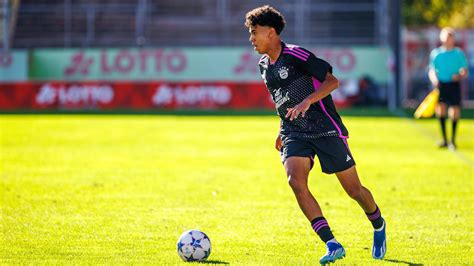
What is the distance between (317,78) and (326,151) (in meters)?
0.59

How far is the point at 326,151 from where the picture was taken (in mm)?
7836

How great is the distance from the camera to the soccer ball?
7.79 meters

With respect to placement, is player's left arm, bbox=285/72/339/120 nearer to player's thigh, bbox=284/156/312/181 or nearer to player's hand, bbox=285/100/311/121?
player's hand, bbox=285/100/311/121

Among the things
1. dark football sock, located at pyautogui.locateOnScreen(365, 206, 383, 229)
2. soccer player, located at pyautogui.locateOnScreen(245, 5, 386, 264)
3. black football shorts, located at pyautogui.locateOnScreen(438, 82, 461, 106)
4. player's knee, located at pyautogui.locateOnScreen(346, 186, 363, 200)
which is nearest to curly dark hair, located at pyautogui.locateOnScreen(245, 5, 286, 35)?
soccer player, located at pyautogui.locateOnScreen(245, 5, 386, 264)

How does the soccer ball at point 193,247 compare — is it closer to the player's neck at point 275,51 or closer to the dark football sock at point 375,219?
the dark football sock at point 375,219

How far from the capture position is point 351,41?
3991 centimetres

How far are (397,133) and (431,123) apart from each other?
409cm

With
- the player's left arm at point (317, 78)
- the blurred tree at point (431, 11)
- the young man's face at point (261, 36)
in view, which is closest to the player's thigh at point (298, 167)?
the player's left arm at point (317, 78)

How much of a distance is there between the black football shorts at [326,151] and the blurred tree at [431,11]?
146 feet

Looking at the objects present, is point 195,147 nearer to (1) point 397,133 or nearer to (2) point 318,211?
(1) point 397,133

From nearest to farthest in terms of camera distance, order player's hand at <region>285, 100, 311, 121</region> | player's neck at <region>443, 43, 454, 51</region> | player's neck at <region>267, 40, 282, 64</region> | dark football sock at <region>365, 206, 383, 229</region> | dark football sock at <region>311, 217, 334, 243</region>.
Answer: player's hand at <region>285, 100, 311, 121</region>, dark football sock at <region>311, 217, 334, 243</region>, player's neck at <region>267, 40, 282, 64</region>, dark football sock at <region>365, 206, 383, 229</region>, player's neck at <region>443, 43, 454, 51</region>

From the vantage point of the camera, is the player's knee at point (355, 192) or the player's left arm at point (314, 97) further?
the player's knee at point (355, 192)

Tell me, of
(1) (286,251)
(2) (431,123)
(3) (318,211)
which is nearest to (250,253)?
(1) (286,251)

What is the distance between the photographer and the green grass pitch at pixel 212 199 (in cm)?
841
